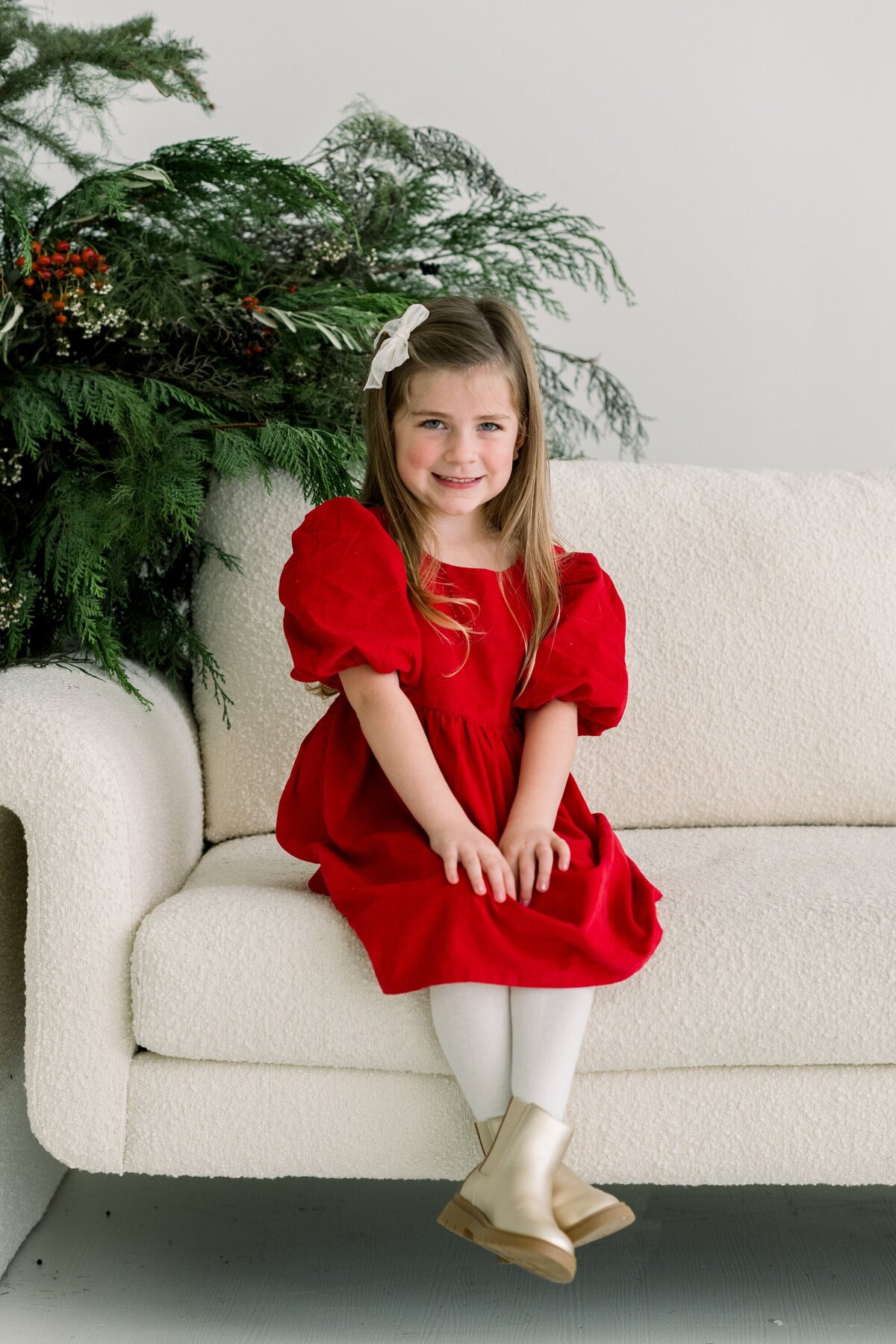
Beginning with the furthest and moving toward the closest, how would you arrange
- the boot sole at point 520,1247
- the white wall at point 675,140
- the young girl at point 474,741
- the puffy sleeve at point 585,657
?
the white wall at point 675,140 < the puffy sleeve at point 585,657 < the young girl at point 474,741 < the boot sole at point 520,1247

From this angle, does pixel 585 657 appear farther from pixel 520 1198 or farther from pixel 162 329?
pixel 162 329

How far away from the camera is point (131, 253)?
1.42 meters

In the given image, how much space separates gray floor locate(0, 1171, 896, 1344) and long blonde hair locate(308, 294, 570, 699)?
1.97 feet

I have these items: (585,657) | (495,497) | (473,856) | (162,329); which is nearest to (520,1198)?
(473,856)

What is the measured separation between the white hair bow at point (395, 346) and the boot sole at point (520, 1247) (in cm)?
78

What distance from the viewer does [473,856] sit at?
1080 mm

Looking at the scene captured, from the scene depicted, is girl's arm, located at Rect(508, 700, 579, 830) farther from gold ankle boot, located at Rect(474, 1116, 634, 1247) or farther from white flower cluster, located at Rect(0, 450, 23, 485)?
white flower cluster, located at Rect(0, 450, 23, 485)

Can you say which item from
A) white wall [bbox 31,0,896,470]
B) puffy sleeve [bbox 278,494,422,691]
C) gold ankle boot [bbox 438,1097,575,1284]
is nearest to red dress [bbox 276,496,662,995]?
puffy sleeve [bbox 278,494,422,691]

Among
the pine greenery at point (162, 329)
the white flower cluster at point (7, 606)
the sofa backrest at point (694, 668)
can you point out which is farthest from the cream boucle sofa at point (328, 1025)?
the sofa backrest at point (694, 668)

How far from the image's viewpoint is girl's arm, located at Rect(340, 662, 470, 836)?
1.14 metres

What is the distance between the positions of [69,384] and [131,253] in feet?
0.67

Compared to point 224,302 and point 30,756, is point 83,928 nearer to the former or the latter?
point 30,756

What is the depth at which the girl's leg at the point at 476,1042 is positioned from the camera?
103 cm

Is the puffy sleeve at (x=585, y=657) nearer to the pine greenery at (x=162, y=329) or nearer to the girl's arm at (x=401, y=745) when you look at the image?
the girl's arm at (x=401, y=745)
